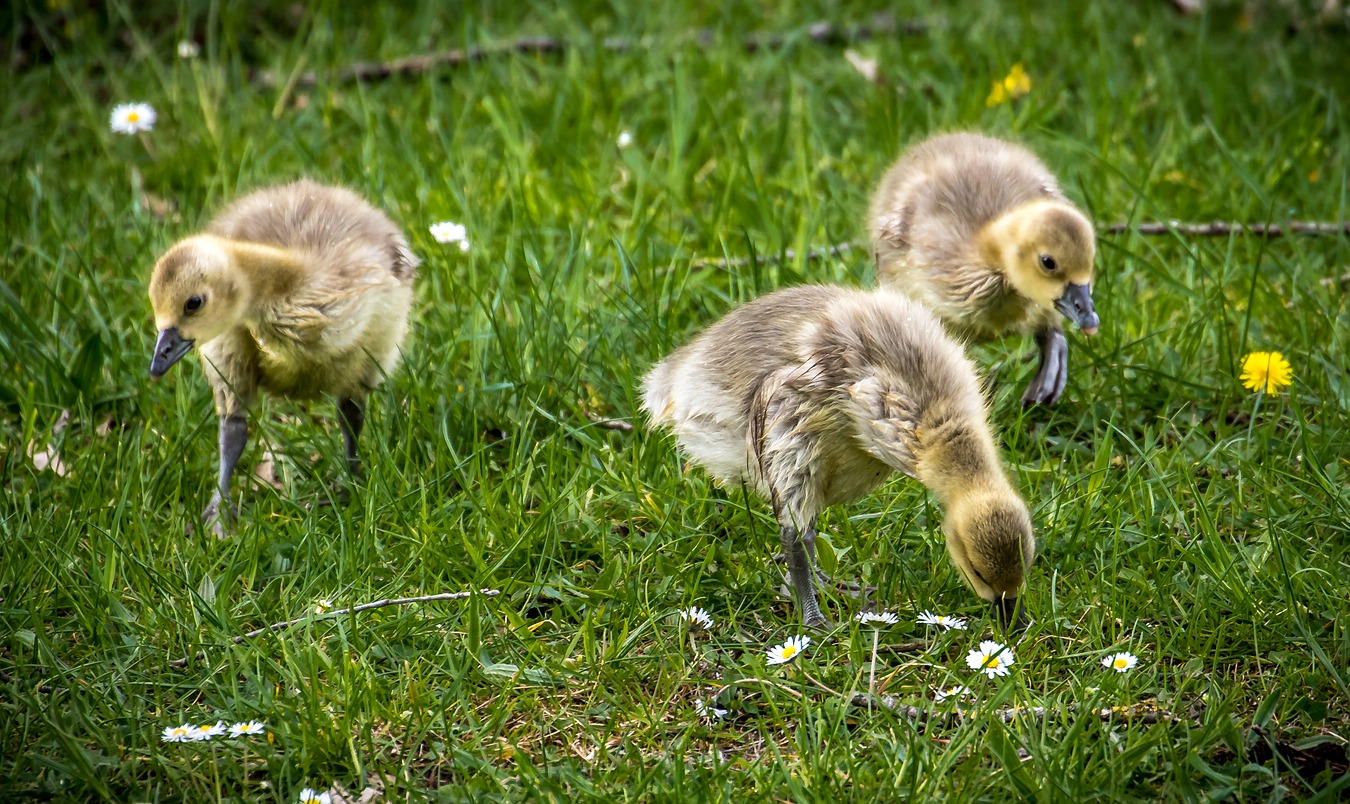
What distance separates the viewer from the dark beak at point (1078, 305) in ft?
12.6

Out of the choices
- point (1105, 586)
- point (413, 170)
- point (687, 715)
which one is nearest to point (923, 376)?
point (1105, 586)

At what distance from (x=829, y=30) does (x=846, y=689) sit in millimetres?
4378

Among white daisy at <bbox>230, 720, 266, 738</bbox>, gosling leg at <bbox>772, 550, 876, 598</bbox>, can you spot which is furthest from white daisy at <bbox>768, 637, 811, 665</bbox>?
white daisy at <bbox>230, 720, 266, 738</bbox>

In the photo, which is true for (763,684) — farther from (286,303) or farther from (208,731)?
(286,303)

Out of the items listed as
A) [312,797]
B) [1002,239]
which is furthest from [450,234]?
[312,797]

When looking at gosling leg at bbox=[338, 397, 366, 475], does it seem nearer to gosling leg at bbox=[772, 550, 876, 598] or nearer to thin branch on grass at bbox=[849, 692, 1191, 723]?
gosling leg at bbox=[772, 550, 876, 598]

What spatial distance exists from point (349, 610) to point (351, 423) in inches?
40.2

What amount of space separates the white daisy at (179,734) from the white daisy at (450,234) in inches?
91.4

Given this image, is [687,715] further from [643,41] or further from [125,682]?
[643,41]

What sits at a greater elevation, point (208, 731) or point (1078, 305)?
point (1078, 305)

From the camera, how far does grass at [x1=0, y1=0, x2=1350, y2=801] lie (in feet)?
9.58

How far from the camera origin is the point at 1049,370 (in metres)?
4.17

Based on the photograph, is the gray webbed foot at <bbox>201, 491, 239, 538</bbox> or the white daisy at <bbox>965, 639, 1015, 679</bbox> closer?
the white daisy at <bbox>965, 639, 1015, 679</bbox>

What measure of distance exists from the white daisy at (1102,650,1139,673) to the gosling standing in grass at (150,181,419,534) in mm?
2257
